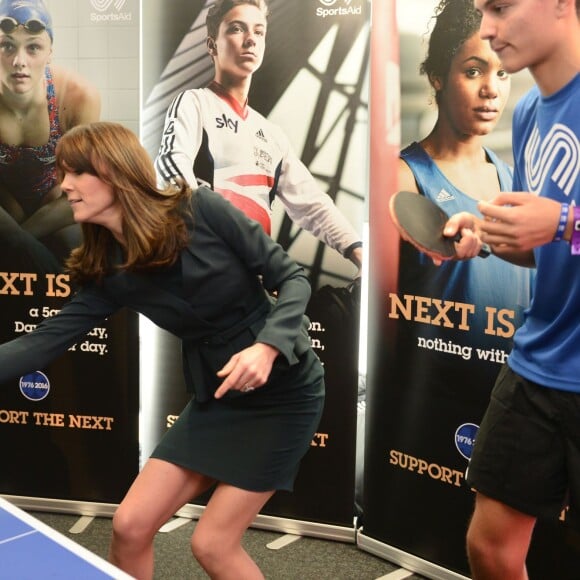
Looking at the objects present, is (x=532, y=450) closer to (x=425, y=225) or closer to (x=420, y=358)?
(x=425, y=225)

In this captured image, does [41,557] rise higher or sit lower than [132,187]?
lower

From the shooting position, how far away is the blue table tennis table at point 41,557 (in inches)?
51.0

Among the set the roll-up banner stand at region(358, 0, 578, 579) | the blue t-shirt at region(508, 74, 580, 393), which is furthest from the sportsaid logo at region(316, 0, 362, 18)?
the blue t-shirt at region(508, 74, 580, 393)

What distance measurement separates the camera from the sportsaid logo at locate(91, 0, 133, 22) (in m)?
3.29

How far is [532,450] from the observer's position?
1.74 m

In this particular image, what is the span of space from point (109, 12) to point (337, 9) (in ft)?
3.24

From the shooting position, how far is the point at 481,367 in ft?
9.11

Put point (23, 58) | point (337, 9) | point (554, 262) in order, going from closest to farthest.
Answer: point (554, 262), point (337, 9), point (23, 58)

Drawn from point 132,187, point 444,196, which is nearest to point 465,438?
point 444,196

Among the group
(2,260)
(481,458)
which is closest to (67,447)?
(2,260)

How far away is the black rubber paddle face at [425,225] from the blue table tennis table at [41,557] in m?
1.08

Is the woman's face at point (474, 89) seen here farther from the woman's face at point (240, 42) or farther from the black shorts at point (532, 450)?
the black shorts at point (532, 450)

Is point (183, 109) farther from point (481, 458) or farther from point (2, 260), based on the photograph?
point (481, 458)

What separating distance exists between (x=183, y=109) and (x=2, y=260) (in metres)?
1.09
